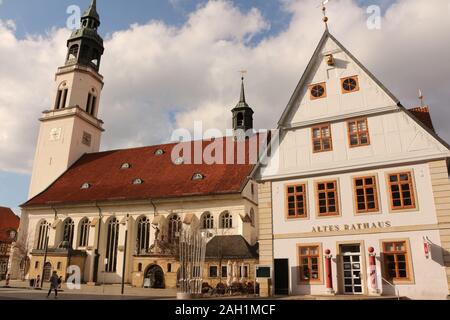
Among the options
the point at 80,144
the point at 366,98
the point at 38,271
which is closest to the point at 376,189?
the point at 366,98

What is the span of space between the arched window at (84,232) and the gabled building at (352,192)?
25648mm

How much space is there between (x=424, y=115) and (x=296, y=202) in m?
8.86

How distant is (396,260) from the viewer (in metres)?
18.0

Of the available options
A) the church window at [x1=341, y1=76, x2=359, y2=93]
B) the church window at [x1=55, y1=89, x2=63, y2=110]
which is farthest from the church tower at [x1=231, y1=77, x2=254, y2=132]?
the church window at [x1=341, y1=76, x2=359, y2=93]

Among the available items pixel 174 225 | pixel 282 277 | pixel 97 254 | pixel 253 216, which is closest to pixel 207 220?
pixel 174 225

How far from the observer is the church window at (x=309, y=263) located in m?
19.5

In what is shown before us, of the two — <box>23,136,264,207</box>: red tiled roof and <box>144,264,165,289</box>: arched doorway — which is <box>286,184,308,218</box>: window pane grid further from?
<box>144,264,165,289</box>: arched doorway

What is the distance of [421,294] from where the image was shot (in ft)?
55.7

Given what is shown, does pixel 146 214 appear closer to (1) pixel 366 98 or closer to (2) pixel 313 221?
(2) pixel 313 221

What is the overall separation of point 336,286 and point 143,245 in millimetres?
23539

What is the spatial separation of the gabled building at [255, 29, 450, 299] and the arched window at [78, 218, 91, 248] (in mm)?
25648

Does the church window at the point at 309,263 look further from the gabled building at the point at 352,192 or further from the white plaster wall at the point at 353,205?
the white plaster wall at the point at 353,205

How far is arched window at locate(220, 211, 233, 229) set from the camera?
34531mm
